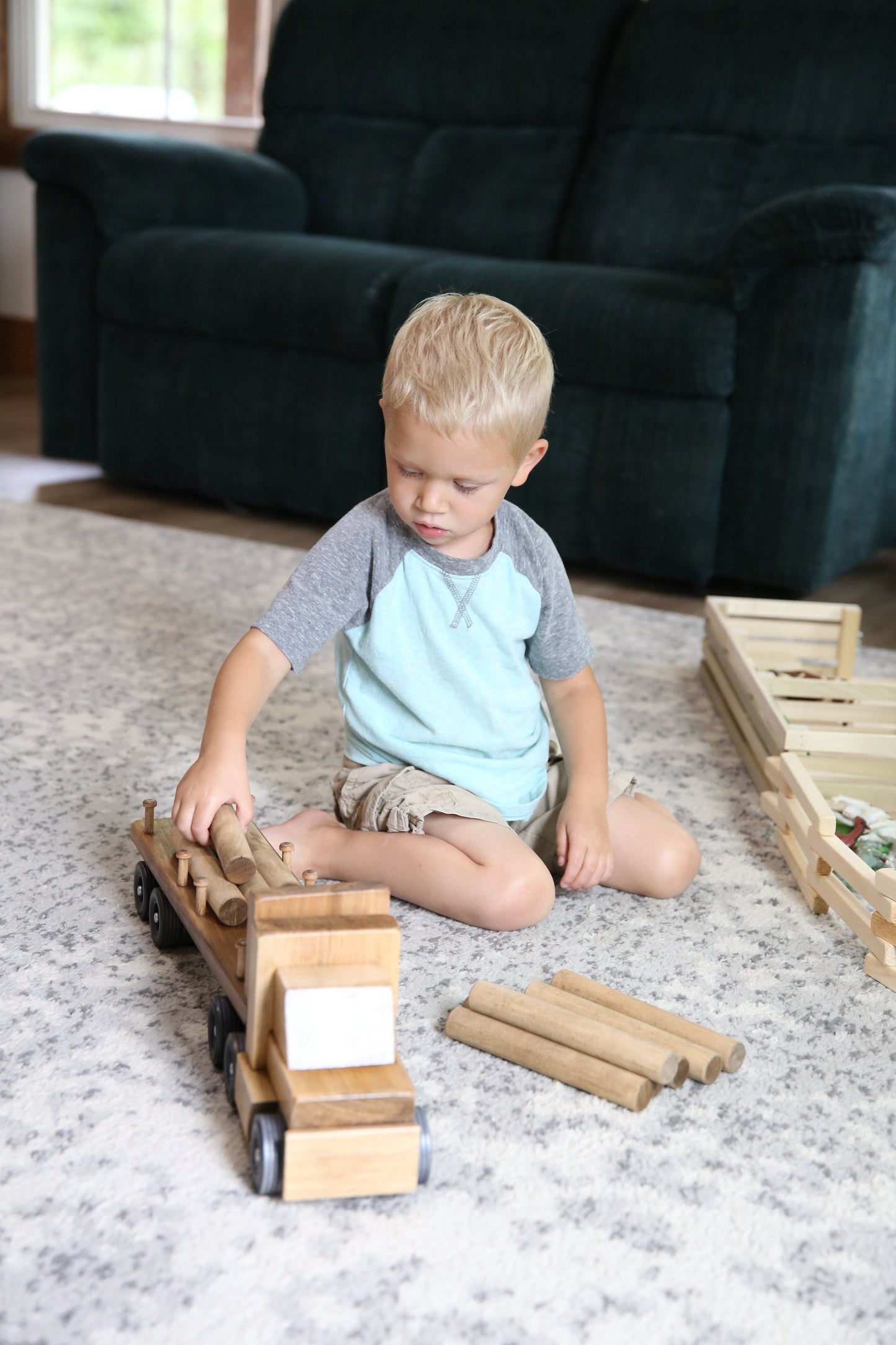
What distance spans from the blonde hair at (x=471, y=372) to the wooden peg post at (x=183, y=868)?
1.11ft

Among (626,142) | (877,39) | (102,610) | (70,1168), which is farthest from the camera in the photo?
(626,142)

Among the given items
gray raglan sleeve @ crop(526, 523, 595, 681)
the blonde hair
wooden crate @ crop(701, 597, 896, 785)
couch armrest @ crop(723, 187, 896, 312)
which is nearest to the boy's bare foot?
gray raglan sleeve @ crop(526, 523, 595, 681)

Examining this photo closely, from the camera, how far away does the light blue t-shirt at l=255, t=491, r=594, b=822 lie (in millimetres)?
1039

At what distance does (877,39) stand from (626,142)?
46 centimetres

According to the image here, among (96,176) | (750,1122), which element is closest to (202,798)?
(750,1122)

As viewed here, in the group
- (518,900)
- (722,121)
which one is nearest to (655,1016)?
(518,900)

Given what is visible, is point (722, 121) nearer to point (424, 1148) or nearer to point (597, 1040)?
point (597, 1040)

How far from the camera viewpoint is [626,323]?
1965 millimetres

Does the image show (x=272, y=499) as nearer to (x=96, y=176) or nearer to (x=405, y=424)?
(x=96, y=176)

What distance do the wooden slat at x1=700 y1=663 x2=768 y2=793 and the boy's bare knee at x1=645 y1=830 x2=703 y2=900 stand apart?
24 cm

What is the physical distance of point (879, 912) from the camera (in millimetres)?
962

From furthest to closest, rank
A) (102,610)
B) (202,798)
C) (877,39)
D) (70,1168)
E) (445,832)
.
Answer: (877,39)
(102,610)
(445,832)
(202,798)
(70,1168)

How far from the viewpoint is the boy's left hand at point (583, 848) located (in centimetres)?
104

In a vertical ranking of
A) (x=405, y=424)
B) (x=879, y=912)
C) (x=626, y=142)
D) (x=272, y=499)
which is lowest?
(x=272, y=499)
